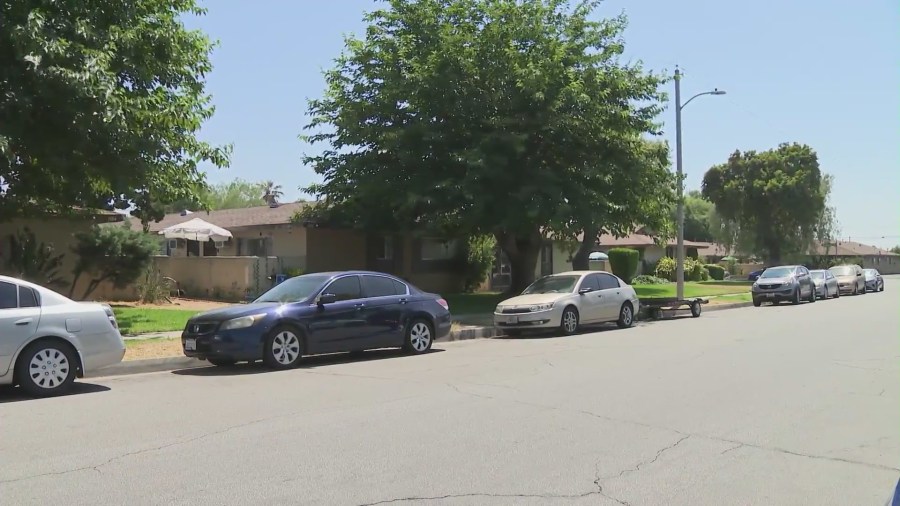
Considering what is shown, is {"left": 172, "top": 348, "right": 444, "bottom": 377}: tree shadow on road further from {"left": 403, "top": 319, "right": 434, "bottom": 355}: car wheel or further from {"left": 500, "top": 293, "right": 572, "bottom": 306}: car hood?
{"left": 500, "top": 293, "right": 572, "bottom": 306}: car hood

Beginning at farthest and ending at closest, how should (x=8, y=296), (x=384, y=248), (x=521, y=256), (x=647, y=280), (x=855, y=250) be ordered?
(x=855, y=250) → (x=647, y=280) → (x=384, y=248) → (x=521, y=256) → (x=8, y=296)

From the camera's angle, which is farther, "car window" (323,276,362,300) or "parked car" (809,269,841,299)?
"parked car" (809,269,841,299)

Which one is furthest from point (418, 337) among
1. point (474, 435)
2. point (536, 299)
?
point (474, 435)

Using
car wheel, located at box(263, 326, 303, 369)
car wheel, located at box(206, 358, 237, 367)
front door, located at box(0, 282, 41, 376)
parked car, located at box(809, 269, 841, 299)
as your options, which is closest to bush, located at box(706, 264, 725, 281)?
parked car, located at box(809, 269, 841, 299)

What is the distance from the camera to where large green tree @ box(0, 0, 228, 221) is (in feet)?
41.9

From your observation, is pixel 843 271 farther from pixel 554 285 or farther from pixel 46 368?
pixel 46 368

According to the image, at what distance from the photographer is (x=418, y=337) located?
1410 cm

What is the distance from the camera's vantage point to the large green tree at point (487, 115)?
69.9ft

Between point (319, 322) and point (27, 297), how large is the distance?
13.9ft

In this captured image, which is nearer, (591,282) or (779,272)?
(591,282)

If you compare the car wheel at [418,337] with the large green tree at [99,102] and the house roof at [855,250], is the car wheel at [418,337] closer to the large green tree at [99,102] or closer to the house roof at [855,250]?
the large green tree at [99,102]

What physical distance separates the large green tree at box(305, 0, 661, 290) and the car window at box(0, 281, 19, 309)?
1247 cm

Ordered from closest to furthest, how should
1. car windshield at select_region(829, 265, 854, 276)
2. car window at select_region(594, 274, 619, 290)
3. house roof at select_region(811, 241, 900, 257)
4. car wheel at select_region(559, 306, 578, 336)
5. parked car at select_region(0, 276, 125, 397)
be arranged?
1. parked car at select_region(0, 276, 125, 397)
2. car wheel at select_region(559, 306, 578, 336)
3. car window at select_region(594, 274, 619, 290)
4. car windshield at select_region(829, 265, 854, 276)
5. house roof at select_region(811, 241, 900, 257)

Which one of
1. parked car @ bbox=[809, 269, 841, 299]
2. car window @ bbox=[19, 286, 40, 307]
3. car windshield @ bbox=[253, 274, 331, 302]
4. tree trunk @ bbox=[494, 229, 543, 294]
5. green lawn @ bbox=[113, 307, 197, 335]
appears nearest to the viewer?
car window @ bbox=[19, 286, 40, 307]
